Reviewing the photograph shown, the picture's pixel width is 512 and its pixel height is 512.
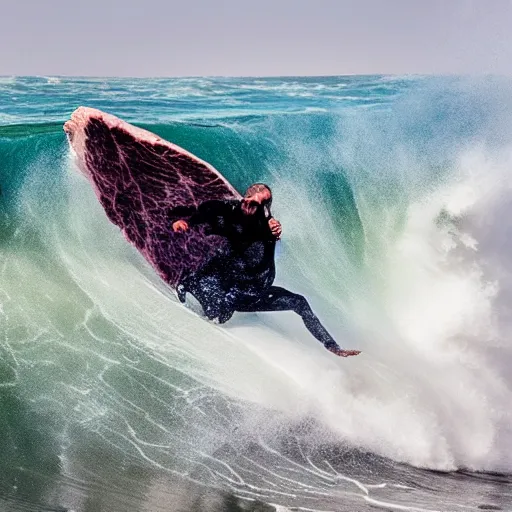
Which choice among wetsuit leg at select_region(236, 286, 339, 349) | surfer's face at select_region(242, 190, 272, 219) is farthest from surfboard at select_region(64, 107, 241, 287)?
wetsuit leg at select_region(236, 286, 339, 349)

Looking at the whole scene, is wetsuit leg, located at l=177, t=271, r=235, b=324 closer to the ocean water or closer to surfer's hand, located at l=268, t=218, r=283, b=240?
the ocean water

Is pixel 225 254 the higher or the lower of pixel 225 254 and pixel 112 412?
the higher

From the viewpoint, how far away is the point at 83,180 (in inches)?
295

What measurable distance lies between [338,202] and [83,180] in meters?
3.51

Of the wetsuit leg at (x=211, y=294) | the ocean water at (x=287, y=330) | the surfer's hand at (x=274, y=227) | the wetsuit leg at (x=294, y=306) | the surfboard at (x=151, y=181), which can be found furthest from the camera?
the surfboard at (x=151, y=181)

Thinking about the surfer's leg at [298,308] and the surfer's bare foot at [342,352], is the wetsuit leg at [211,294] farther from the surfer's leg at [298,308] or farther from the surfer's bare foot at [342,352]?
the surfer's bare foot at [342,352]

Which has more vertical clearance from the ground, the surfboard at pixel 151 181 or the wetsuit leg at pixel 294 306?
the surfboard at pixel 151 181

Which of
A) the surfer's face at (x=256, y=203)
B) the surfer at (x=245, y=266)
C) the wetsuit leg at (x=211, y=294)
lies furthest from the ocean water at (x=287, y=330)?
the surfer's face at (x=256, y=203)

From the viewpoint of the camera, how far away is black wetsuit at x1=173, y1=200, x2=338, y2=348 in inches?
248

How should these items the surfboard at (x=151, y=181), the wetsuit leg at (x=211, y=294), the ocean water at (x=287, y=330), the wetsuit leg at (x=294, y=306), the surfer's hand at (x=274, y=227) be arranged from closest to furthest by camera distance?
1. the ocean water at (x=287, y=330)
2. the surfer's hand at (x=274, y=227)
3. the wetsuit leg at (x=294, y=306)
4. the wetsuit leg at (x=211, y=294)
5. the surfboard at (x=151, y=181)

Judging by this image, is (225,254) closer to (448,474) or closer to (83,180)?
(83,180)

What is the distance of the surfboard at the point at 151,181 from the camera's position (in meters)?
6.74

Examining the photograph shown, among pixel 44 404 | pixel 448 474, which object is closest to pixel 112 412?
pixel 44 404

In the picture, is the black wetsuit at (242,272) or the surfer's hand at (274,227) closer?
the surfer's hand at (274,227)
